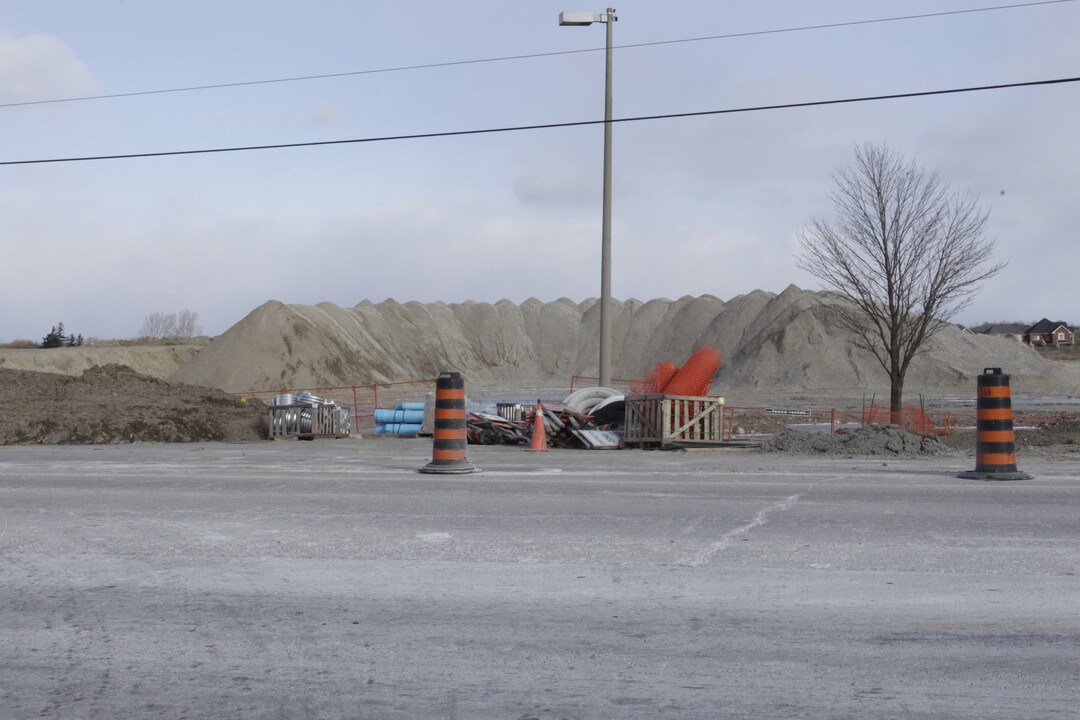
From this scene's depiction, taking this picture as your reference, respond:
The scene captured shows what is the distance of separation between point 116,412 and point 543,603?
62.9 ft

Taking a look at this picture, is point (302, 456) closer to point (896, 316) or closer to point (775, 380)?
point (896, 316)

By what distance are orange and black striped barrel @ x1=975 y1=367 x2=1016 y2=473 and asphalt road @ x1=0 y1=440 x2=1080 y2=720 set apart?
3.09ft

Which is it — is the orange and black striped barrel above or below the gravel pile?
above

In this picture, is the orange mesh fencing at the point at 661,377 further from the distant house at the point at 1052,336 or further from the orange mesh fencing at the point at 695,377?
the distant house at the point at 1052,336

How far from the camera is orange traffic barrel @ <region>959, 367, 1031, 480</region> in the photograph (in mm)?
10742

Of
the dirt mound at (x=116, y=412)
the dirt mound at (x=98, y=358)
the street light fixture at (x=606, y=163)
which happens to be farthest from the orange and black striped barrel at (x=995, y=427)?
the dirt mound at (x=98, y=358)

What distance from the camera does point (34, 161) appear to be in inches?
982

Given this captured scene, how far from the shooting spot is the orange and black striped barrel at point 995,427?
1075 cm

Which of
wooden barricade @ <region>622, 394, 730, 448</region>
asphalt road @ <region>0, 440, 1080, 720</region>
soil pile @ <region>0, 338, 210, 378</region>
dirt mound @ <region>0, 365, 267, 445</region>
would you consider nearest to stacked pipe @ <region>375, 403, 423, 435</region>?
dirt mound @ <region>0, 365, 267, 445</region>

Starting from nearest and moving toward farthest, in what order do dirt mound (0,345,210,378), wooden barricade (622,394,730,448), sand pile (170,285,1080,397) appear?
wooden barricade (622,394,730,448)
sand pile (170,285,1080,397)
dirt mound (0,345,210,378)

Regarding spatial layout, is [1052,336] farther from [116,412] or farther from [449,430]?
[449,430]

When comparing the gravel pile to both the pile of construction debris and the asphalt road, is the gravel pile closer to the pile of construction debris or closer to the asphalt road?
the pile of construction debris

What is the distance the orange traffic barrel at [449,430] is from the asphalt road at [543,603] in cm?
173

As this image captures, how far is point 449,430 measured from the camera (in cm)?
1186
